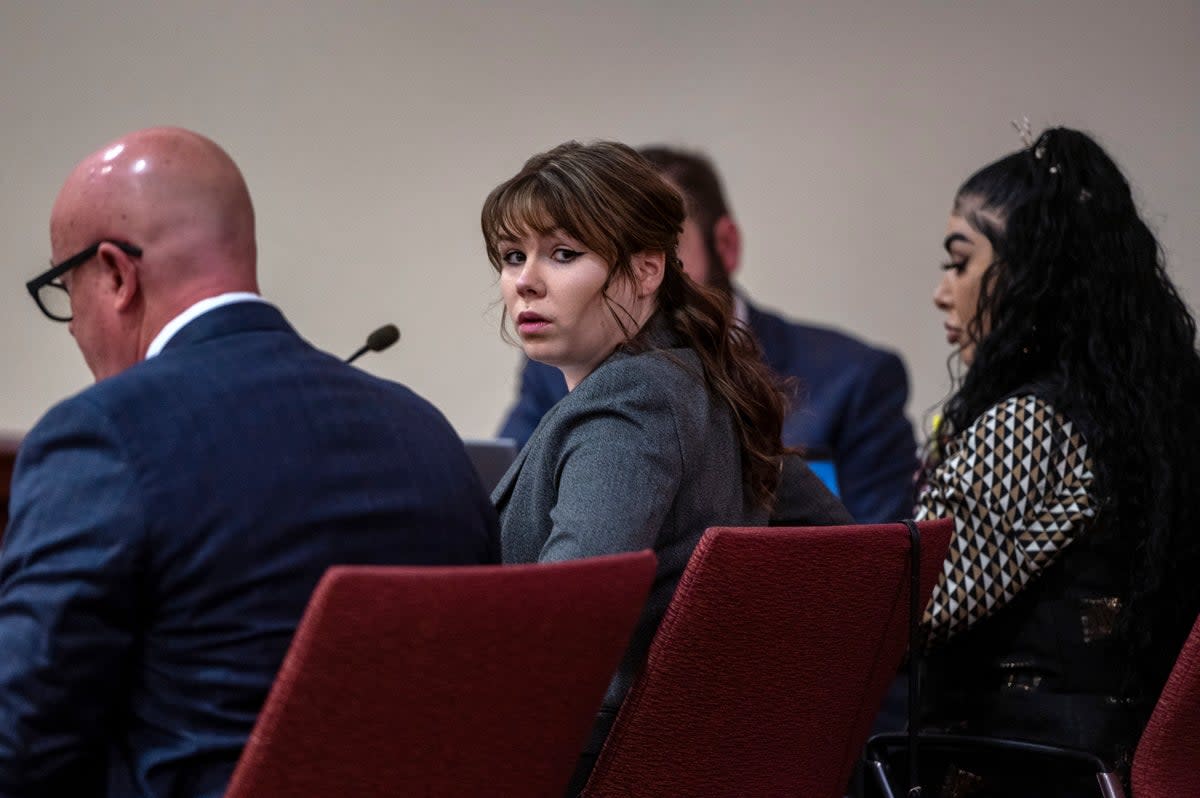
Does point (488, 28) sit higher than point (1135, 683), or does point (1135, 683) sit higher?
point (488, 28)

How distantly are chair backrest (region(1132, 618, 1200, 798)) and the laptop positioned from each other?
893mm

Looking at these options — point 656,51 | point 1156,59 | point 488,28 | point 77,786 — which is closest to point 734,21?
point 656,51

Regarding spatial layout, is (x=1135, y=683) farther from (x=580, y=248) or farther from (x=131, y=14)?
(x=131, y=14)

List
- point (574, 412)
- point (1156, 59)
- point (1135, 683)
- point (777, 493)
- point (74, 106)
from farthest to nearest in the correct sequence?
point (74, 106), point (1156, 59), point (1135, 683), point (777, 493), point (574, 412)

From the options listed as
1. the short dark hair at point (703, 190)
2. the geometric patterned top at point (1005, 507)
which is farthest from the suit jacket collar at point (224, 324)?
the short dark hair at point (703, 190)

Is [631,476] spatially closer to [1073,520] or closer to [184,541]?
[184,541]

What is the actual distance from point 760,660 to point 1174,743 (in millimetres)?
555

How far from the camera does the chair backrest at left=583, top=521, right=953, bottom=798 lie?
1.34 metres

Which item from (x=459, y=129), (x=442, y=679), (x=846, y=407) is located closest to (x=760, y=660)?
(x=442, y=679)

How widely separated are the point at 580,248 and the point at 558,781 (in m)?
0.62

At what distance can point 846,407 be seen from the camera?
3.36m

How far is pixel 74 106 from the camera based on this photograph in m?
4.31

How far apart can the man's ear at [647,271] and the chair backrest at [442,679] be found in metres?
0.53

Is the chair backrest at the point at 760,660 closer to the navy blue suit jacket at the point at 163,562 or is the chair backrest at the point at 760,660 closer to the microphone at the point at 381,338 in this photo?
the navy blue suit jacket at the point at 163,562
